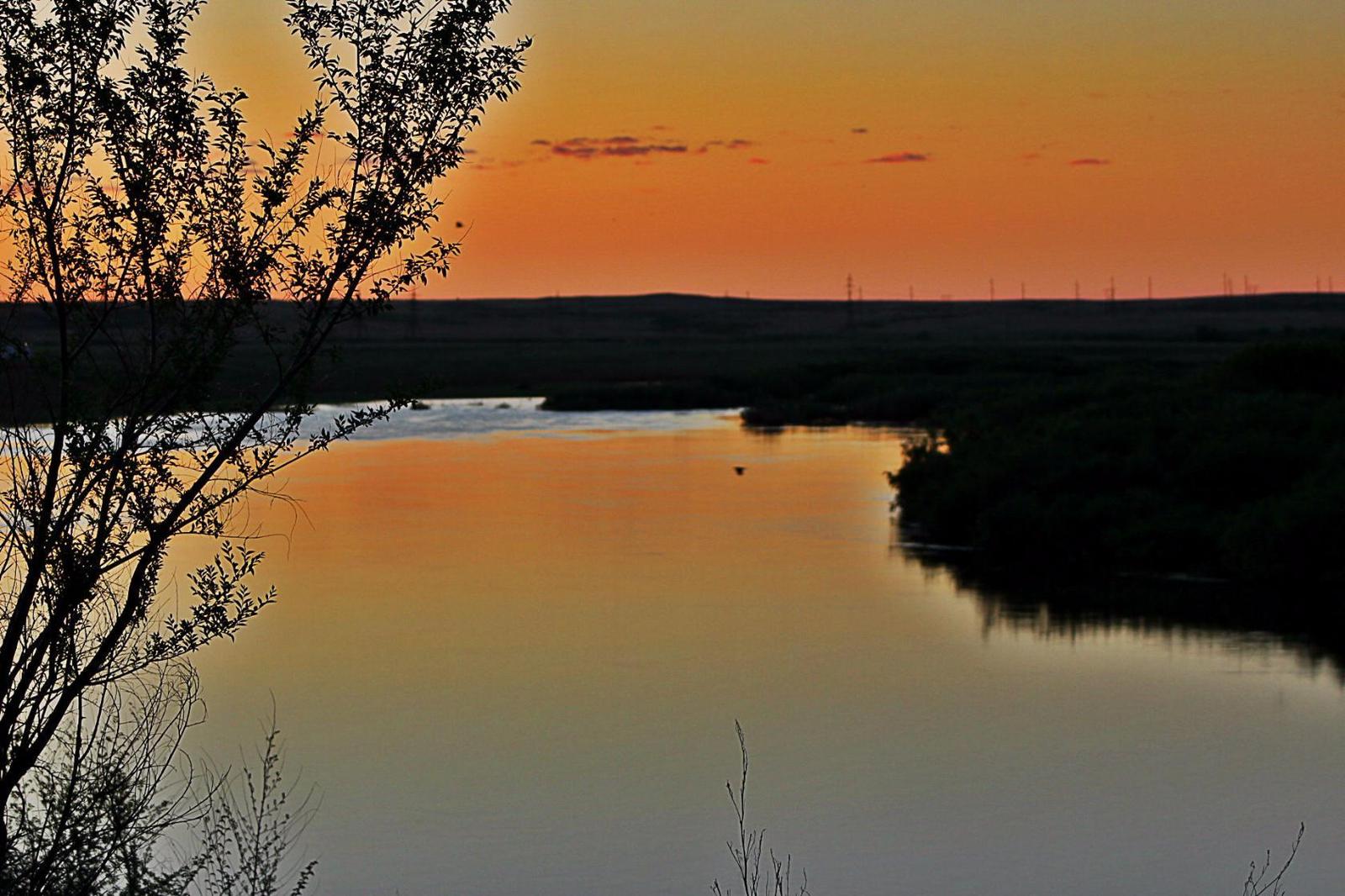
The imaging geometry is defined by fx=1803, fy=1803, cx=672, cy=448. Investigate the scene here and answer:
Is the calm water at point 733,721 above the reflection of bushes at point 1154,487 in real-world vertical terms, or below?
below

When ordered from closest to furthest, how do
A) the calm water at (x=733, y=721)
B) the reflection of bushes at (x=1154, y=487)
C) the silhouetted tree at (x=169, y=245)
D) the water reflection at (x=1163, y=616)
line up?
1. the silhouetted tree at (x=169, y=245)
2. the calm water at (x=733, y=721)
3. the water reflection at (x=1163, y=616)
4. the reflection of bushes at (x=1154, y=487)

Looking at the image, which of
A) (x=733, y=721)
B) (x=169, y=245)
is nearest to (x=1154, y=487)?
(x=733, y=721)

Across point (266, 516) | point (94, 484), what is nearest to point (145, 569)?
point (94, 484)

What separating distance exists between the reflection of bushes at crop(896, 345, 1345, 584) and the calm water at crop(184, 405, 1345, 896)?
1.73 metres

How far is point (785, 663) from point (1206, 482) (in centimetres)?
839

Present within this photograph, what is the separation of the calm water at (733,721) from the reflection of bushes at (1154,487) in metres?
1.73

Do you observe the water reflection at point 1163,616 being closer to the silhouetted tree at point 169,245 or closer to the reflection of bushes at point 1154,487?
the reflection of bushes at point 1154,487

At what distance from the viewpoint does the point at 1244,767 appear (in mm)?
13086

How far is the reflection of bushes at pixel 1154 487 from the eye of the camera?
798 inches

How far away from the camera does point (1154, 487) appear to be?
23.5 m

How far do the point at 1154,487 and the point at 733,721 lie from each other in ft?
35.3

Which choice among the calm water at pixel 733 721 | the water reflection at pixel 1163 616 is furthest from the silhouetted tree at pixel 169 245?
the water reflection at pixel 1163 616

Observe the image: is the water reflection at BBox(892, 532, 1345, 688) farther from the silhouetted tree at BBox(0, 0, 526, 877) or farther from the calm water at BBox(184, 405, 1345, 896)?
the silhouetted tree at BBox(0, 0, 526, 877)

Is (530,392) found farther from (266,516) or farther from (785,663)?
(785,663)
